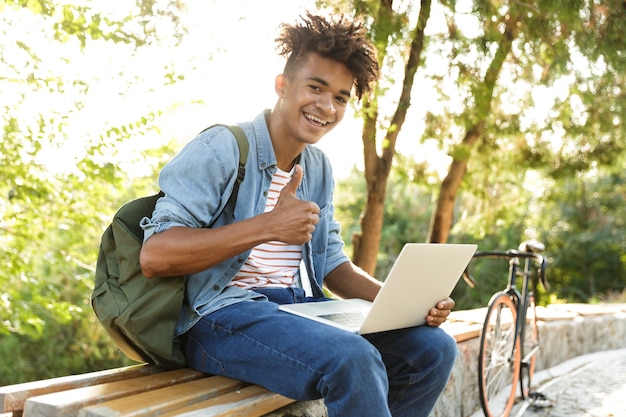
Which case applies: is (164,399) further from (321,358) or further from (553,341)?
(553,341)

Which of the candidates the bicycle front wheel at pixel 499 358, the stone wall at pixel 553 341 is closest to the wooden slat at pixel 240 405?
the stone wall at pixel 553 341

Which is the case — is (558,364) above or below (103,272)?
→ below

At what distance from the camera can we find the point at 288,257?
263 cm

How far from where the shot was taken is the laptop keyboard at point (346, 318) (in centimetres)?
227

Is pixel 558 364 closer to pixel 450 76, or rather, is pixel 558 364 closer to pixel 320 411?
pixel 450 76

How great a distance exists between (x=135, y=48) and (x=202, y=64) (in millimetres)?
769

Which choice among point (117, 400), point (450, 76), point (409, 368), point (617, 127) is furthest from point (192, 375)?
point (617, 127)

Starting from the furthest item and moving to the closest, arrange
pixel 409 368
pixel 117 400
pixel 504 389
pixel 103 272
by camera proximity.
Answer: pixel 504 389 → pixel 409 368 → pixel 103 272 → pixel 117 400

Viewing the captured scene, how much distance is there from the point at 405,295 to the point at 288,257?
554 mm

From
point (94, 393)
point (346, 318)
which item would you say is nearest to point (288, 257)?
point (346, 318)

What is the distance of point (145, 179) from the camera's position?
6.35m

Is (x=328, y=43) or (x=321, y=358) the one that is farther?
(x=328, y=43)

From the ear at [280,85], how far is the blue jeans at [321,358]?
29.3 inches

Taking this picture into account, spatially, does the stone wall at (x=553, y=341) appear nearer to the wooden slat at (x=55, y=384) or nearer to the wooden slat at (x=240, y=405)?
the wooden slat at (x=240, y=405)
